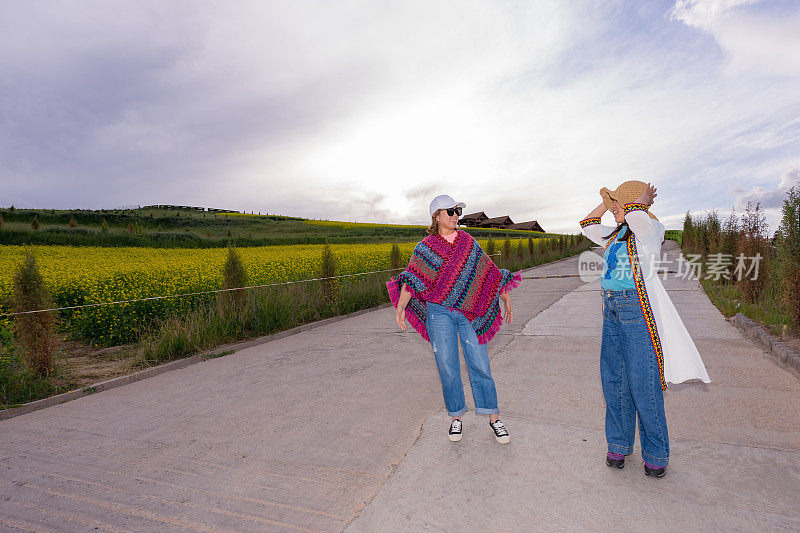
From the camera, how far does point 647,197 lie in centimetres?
290

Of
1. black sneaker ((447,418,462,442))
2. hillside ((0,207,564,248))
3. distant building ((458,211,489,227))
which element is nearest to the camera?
black sneaker ((447,418,462,442))

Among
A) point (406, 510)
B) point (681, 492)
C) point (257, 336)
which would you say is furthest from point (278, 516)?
point (257, 336)

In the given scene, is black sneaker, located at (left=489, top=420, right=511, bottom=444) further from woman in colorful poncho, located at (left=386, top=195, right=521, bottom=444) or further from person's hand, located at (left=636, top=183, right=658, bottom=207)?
person's hand, located at (left=636, top=183, right=658, bottom=207)

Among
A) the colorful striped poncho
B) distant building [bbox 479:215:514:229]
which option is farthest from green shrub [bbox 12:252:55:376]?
distant building [bbox 479:215:514:229]

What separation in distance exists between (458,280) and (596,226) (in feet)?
3.41

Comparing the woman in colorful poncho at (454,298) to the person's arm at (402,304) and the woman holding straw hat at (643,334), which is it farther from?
the woman holding straw hat at (643,334)

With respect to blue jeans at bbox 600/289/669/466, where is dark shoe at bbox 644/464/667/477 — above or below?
below

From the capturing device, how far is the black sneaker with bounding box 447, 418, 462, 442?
11.8 feet

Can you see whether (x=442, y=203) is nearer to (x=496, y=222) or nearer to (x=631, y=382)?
(x=631, y=382)

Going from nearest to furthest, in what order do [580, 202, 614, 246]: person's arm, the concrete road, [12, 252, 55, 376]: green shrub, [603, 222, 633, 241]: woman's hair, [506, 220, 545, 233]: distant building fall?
the concrete road
[603, 222, 633, 241]: woman's hair
[580, 202, 614, 246]: person's arm
[12, 252, 55, 376]: green shrub
[506, 220, 545, 233]: distant building

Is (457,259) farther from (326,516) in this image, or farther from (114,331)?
(114,331)

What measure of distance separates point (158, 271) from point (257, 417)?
8032 mm

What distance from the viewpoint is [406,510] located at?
8.74 ft

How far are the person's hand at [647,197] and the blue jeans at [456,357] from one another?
1.45 m
